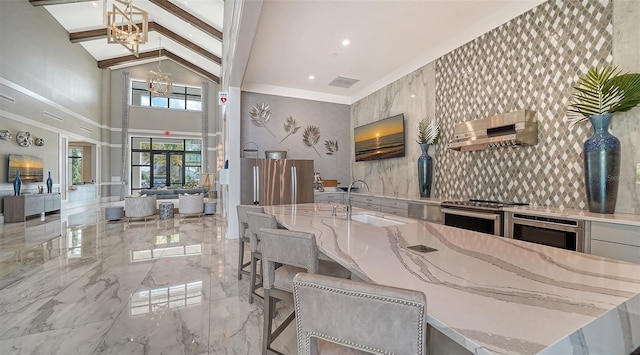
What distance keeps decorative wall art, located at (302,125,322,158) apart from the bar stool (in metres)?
5.53

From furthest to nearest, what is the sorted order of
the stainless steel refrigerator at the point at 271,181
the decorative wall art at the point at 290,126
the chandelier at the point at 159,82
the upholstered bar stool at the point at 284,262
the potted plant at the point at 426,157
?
the chandelier at the point at 159,82
the decorative wall art at the point at 290,126
the stainless steel refrigerator at the point at 271,181
the potted plant at the point at 426,157
the upholstered bar stool at the point at 284,262

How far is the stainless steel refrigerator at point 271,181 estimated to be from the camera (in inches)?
192

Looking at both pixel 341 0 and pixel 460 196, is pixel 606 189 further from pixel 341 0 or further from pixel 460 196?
pixel 341 0

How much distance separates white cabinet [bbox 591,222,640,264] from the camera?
1.88 meters

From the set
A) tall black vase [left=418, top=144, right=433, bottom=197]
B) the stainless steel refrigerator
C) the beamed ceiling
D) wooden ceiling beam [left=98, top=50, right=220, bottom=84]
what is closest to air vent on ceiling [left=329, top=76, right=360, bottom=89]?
the stainless steel refrigerator

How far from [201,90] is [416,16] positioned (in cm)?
1189

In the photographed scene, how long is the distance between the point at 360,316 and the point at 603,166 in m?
2.71

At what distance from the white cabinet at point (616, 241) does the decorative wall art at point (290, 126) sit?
16.7ft

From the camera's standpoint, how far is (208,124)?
1266cm

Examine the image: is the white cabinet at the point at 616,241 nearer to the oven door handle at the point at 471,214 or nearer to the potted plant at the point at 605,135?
the potted plant at the point at 605,135

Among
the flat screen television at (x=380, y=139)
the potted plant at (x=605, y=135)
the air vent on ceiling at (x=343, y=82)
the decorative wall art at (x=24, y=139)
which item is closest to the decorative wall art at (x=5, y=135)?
the decorative wall art at (x=24, y=139)

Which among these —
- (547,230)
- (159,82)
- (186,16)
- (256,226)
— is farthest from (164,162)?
(547,230)

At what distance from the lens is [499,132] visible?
3.17 meters

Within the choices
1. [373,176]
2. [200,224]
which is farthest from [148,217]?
[373,176]
